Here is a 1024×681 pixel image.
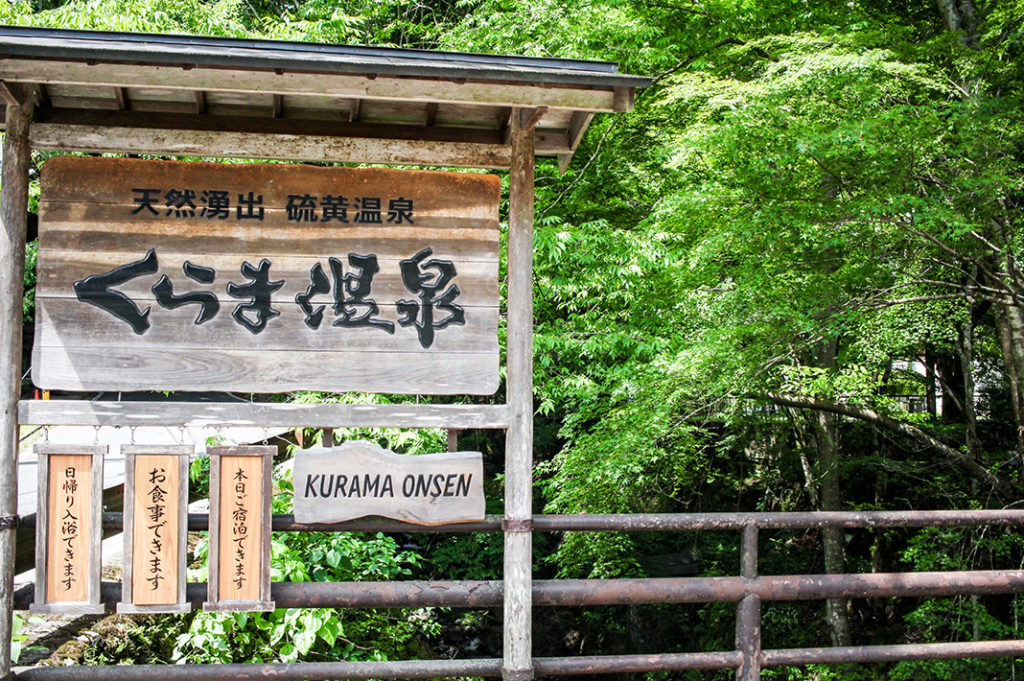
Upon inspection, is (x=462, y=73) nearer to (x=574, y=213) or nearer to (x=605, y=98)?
(x=605, y=98)

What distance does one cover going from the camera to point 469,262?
131 inches

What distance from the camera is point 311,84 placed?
2.87m

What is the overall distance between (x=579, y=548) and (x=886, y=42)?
5837 mm

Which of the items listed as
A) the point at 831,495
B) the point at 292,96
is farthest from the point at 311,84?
the point at 831,495

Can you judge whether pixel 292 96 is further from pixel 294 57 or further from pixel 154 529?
pixel 154 529

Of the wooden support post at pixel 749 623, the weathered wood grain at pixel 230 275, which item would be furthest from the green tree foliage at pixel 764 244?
the wooden support post at pixel 749 623

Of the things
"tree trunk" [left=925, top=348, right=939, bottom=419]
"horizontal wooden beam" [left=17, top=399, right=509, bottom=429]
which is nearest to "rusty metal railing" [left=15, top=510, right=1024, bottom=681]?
"horizontal wooden beam" [left=17, top=399, right=509, bottom=429]

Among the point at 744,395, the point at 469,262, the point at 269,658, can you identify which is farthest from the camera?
the point at 744,395

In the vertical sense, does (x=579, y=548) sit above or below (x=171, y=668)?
below

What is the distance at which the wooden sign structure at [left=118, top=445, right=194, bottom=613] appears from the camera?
120 inches

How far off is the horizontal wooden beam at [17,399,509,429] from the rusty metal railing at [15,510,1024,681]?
1.46 feet

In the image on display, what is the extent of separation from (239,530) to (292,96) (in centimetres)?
185

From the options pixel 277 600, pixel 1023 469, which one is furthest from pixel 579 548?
pixel 277 600

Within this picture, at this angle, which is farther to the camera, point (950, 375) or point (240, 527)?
point (950, 375)
